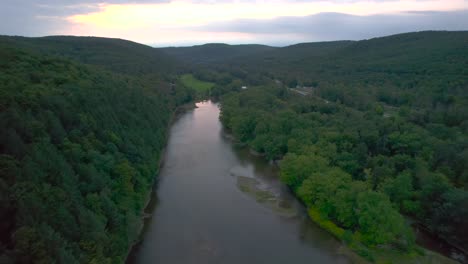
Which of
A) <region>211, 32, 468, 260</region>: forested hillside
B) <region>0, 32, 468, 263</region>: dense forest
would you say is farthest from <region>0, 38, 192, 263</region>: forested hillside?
<region>211, 32, 468, 260</region>: forested hillside

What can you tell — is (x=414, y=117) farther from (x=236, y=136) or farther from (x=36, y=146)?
(x=36, y=146)

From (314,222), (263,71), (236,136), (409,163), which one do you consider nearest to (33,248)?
(314,222)

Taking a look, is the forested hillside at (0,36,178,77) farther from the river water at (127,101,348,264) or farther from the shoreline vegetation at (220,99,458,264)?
the shoreline vegetation at (220,99,458,264)

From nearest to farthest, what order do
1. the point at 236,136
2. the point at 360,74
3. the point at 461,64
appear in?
the point at 236,136 → the point at 461,64 → the point at 360,74

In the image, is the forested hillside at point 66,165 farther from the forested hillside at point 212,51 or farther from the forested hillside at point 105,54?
the forested hillside at point 212,51

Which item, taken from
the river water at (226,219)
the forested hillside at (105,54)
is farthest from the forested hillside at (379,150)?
the forested hillside at (105,54)
